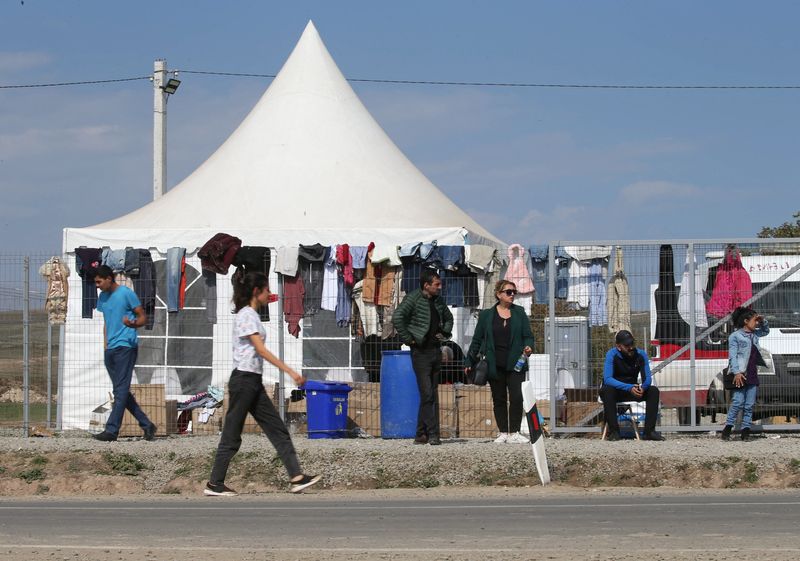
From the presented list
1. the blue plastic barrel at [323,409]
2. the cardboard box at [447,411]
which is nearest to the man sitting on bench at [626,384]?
the cardboard box at [447,411]

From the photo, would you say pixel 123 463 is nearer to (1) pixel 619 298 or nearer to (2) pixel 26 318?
(2) pixel 26 318

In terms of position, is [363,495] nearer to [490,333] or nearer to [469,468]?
[469,468]

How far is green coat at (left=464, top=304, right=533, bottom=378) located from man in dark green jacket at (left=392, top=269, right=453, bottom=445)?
411 millimetres

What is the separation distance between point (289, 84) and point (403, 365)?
30.0ft

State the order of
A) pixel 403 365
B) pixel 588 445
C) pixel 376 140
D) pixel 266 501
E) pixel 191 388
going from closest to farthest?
pixel 266 501 < pixel 588 445 < pixel 403 365 < pixel 191 388 < pixel 376 140

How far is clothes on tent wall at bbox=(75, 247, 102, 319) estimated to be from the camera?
17141 millimetres

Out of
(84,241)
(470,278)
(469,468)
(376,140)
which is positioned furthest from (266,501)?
(376,140)

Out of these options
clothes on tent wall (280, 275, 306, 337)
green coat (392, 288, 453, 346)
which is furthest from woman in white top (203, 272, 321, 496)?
clothes on tent wall (280, 275, 306, 337)

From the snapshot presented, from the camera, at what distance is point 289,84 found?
22281 millimetres

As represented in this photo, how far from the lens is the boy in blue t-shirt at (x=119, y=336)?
44.7 ft

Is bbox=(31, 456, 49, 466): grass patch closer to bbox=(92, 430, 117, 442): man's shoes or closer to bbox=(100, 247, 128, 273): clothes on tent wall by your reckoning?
bbox=(92, 430, 117, 442): man's shoes

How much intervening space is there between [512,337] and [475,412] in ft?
6.19

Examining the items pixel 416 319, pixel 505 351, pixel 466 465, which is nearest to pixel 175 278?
pixel 416 319

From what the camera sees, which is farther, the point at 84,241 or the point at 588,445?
the point at 84,241
